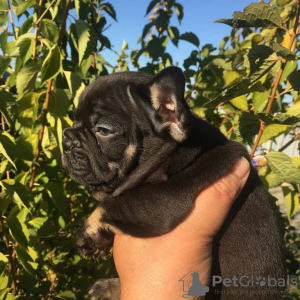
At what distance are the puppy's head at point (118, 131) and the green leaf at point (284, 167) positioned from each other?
628 millimetres

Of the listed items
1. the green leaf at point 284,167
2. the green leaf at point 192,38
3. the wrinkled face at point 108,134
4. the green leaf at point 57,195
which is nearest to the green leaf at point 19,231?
the green leaf at point 57,195

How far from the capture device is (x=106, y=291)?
2.21 metres

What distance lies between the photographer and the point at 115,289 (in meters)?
2.20

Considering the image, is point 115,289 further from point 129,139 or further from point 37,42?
point 37,42

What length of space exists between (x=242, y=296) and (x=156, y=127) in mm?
928

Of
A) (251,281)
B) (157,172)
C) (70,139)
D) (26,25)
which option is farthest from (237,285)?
(26,25)

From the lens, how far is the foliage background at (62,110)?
6.18 ft

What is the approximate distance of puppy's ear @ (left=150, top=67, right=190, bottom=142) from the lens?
5.20 ft

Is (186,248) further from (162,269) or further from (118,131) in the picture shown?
(118,131)

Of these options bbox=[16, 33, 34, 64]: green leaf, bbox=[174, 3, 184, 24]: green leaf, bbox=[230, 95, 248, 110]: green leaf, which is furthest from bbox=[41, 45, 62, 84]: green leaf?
bbox=[174, 3, 184, 24]: green leaf

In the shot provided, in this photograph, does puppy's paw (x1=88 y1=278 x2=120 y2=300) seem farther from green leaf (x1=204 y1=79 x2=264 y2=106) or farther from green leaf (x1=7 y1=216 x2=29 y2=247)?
green leaf (x1=204 y1=79 x2=264 y2=106)

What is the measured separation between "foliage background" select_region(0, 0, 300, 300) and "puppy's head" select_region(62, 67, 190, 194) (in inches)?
9.8

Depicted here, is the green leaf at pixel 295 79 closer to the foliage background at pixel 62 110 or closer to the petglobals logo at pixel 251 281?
the foliage background at pixel 62 110

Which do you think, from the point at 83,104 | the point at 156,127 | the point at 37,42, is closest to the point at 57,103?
the point at 83,104
